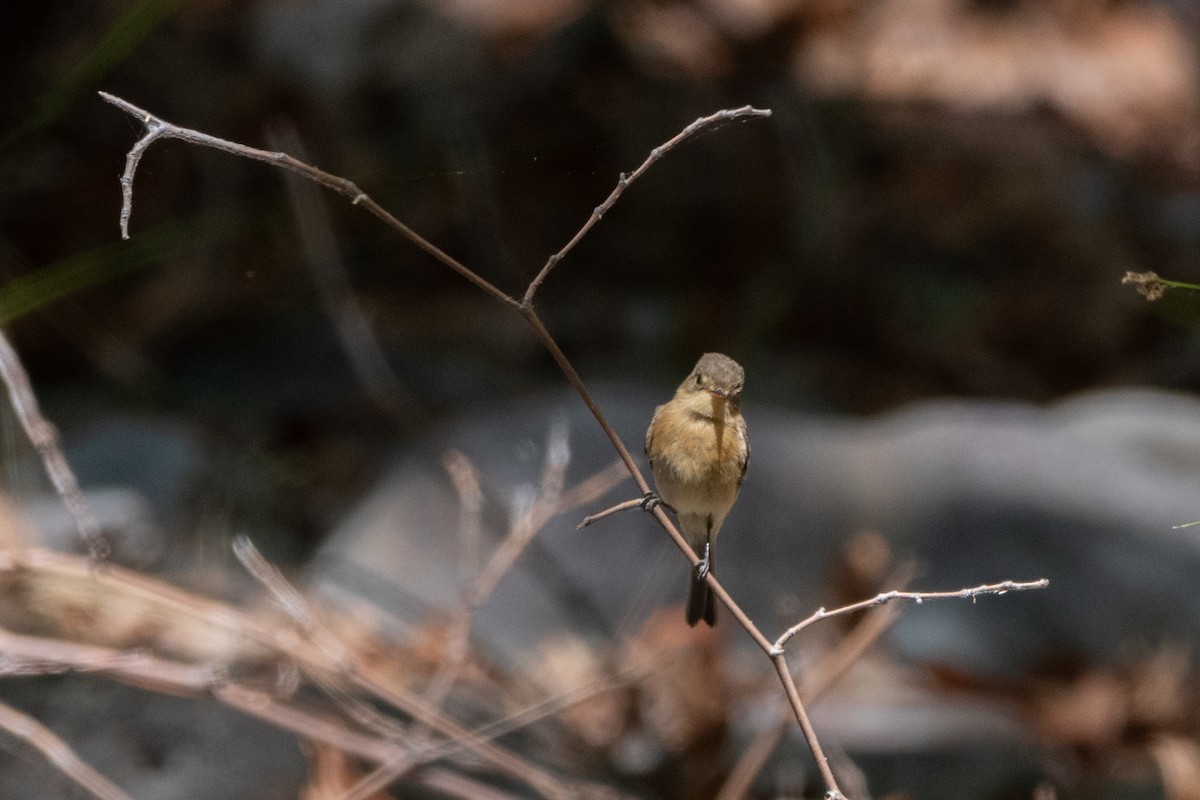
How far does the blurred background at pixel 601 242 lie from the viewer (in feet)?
15.8

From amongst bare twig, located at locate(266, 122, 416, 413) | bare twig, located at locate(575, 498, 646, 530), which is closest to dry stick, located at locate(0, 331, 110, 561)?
bare twig, located at locate(575, 498, 646, 530)

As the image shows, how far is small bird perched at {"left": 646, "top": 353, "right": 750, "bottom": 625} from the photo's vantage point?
6.07ft

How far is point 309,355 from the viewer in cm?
570

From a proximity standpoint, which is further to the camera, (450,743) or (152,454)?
(152,454)

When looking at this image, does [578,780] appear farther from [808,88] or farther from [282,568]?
[808,88]

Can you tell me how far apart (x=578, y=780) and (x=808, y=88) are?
4108mm

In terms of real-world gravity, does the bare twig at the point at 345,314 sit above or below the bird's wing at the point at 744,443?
above

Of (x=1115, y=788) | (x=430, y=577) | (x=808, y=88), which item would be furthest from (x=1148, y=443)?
(x=430, y=577)

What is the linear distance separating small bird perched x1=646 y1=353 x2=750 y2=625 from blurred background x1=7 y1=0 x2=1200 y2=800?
78.2 inches

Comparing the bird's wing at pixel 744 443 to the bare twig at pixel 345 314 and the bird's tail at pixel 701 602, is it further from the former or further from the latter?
the bare twig at pixel 345 314

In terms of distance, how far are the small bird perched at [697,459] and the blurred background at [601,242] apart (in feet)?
6.51

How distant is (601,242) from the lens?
239 inches

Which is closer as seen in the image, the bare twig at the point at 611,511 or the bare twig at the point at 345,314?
the bare twig at the point at 611,511

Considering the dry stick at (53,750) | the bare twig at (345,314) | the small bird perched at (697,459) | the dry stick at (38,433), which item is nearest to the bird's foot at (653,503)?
the small bird perched at (697,459)
